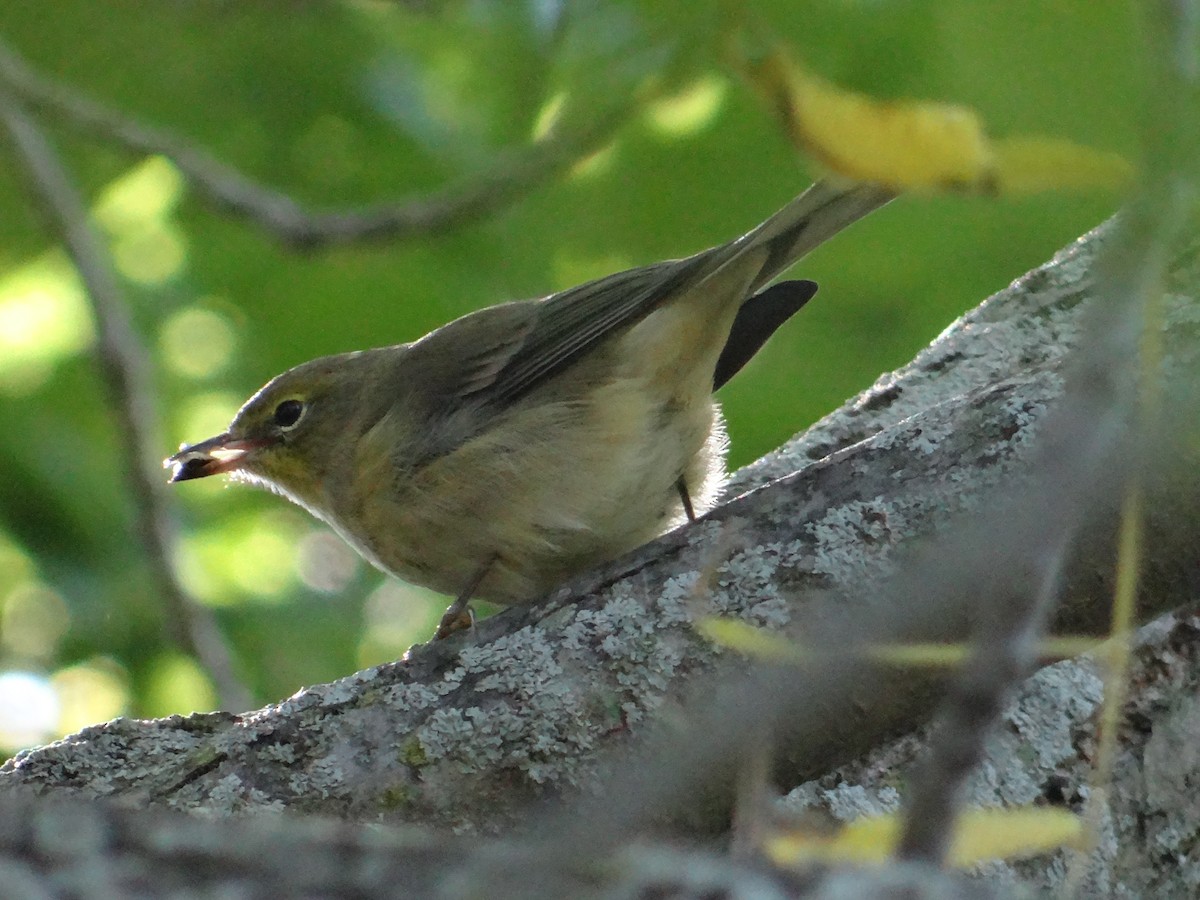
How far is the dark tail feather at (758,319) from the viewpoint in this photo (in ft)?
14.6

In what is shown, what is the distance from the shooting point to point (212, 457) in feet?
17.4

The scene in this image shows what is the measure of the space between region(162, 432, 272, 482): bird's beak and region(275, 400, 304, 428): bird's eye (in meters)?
0.09

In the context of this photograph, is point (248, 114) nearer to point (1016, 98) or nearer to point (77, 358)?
point (77, 358)

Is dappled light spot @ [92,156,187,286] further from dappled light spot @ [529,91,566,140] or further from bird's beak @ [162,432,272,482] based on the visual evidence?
dappled light spot @ [529,91,566,140]

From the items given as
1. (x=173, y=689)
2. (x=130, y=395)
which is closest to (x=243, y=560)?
(x=173, y=689)

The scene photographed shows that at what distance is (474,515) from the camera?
423 centimetres

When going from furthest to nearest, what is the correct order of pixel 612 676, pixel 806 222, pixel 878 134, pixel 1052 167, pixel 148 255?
pixel 148 255, pixel 806 222, pixel 612 676, pixel 878 134, pixel 1052 167

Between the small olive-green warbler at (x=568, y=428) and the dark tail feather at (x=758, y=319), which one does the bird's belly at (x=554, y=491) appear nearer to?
the small olive-green warbler at (x=568, y=428)

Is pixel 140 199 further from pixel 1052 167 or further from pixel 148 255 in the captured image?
pixel 1052 167

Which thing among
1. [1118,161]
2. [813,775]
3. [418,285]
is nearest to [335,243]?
[418,285]

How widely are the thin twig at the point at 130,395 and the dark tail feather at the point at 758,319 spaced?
2054 mm

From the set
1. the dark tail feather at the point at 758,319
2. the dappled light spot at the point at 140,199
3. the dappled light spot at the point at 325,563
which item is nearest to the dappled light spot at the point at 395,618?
the dappled light spot at the point at 325,563

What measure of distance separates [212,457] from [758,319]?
2167 mm

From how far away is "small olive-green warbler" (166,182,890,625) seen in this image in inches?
162
